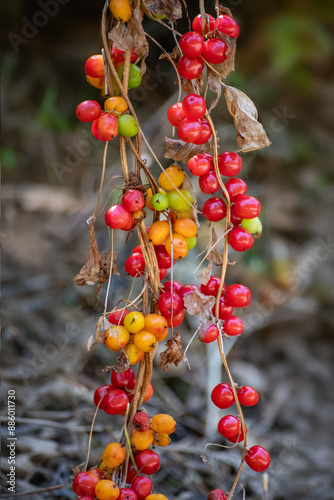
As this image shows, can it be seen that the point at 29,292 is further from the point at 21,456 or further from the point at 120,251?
the point at 21,456

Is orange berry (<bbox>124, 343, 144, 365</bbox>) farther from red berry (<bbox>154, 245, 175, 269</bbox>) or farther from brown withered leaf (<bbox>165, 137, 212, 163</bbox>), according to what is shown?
brown withered leaf (<bbox>165, 137, 212, 163</bbox>)

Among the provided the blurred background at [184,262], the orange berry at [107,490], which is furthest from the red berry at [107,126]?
the blurred background at [184,262]

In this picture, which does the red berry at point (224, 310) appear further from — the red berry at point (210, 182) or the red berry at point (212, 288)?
the red berry at point (210, 182)

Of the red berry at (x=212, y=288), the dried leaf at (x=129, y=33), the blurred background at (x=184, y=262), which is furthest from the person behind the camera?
the blurred background at (x=184, y=262)

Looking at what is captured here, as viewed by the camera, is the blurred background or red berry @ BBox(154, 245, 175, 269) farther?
the blurred background

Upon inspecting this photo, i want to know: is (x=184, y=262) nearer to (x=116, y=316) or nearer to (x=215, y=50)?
(x=116, y=316)

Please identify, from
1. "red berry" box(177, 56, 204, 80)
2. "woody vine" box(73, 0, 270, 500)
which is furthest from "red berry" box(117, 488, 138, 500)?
"red berry" box(177, 56, 204, 80)
